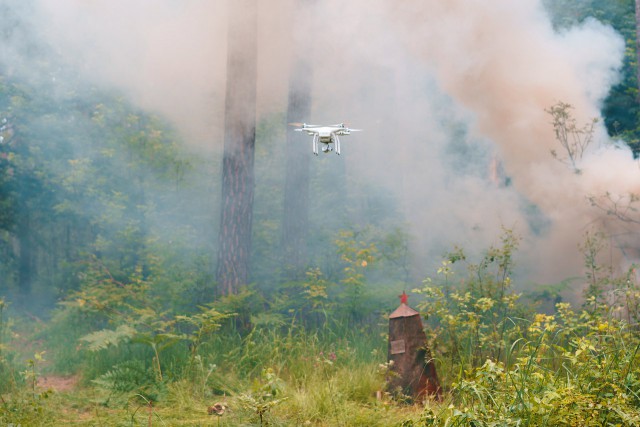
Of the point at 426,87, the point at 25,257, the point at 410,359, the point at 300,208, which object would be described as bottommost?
the point at 410,359

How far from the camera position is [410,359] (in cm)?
580

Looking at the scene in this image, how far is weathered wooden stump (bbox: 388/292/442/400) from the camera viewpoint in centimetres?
574

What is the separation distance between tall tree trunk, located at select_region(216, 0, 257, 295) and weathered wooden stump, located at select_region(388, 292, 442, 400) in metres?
2.87

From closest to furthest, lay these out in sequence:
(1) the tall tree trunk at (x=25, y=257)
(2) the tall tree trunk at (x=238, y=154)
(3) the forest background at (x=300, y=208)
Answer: (3) the forest background at (x=300, y=208), (2) the tall tree trunk at (x=238, y=154), (1) the tall tree trunk at (x=25, y=257)

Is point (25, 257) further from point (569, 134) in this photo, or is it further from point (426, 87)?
point (569, 134)

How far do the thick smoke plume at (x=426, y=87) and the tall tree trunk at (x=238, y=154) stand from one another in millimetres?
844

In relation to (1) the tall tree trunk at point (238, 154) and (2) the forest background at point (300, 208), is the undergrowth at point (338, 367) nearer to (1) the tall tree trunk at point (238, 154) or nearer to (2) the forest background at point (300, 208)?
(2) the forest background at point (300, 208)

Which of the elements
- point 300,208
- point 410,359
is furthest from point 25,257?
point 410,359

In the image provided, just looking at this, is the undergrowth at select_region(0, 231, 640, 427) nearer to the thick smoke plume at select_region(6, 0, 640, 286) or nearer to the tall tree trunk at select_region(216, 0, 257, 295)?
the tall tree trunk at select_region(216, 0, 257, 295)

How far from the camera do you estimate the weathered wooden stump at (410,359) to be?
5.74 m

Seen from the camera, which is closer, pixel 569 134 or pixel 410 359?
pixel 410 359

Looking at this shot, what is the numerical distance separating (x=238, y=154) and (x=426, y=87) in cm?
378

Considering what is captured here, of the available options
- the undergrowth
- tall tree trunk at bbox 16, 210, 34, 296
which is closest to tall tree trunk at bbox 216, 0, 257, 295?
the undergrowth

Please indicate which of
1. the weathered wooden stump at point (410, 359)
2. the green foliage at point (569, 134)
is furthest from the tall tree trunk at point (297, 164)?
the green foliage at point (569, 134)
